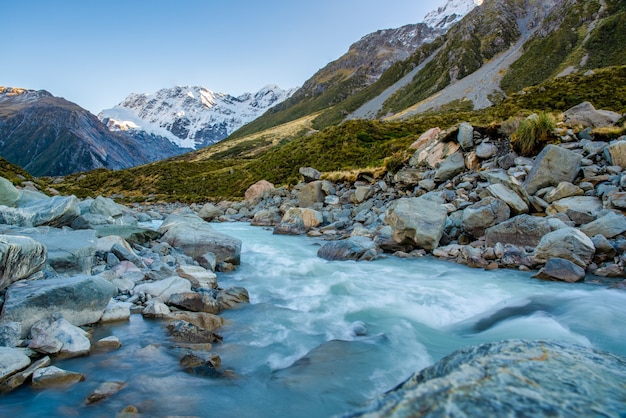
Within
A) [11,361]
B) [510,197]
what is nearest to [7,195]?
[11,361]

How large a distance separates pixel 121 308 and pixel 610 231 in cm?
1141

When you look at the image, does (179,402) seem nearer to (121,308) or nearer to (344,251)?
(121,308)

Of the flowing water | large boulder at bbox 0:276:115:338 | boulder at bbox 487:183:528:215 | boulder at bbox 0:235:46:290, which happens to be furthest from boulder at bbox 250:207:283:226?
boulder at bbox 0:235:46:290

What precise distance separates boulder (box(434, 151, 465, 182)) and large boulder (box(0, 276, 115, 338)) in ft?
50.0

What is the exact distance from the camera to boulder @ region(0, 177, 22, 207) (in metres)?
12.2

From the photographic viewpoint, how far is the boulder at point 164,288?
6.79 m

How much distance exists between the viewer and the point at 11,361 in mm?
4047

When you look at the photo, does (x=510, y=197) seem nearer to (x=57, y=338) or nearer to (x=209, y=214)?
(x=57, y=338)

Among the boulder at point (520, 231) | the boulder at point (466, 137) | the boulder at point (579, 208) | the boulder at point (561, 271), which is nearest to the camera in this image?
the boulder at point (561, 271)

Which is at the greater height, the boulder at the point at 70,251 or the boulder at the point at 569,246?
the boulder at the point at 70,251

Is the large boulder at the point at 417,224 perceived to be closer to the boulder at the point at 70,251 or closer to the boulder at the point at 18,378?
the boulder at the point at 70,251

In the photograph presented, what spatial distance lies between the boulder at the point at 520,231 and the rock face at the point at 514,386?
7740 mm

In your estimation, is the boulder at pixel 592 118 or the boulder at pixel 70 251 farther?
the boulder at pixel 592 118

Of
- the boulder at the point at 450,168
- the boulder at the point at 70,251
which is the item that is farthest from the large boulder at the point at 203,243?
the boulder at the point at 450,168
